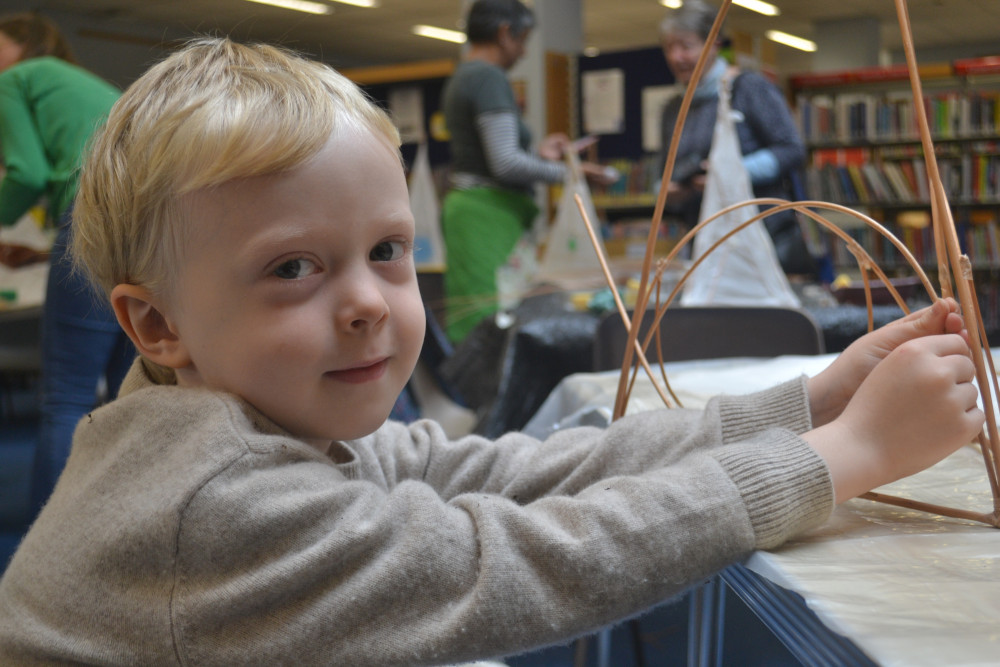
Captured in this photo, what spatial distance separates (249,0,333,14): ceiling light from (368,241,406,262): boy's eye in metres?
8.54

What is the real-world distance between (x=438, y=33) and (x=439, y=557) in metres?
10.5

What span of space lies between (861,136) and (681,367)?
558cm

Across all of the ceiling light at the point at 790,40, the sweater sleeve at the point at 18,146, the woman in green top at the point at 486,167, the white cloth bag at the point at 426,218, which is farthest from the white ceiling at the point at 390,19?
the sweater sleeve at the point at 18,146

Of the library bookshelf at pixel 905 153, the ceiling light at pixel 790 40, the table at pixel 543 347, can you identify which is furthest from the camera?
the ceiling light at pixel 790 40

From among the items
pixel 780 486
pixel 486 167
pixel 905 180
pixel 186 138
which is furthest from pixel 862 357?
pixel 905 180

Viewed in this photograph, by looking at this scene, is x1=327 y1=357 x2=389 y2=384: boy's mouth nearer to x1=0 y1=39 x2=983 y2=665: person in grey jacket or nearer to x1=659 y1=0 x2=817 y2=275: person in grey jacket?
x1=0 y1=39 x2=983 y2=665: person in grey jacket

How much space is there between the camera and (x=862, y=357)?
24.9 inches

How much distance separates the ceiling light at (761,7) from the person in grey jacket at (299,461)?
8704mm

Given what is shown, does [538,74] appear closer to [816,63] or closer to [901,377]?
[901,377]

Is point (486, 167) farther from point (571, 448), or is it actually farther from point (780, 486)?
point (780, 486)

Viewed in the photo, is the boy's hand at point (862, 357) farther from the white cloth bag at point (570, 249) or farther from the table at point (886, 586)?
the white cloth bag at point (570, 249)

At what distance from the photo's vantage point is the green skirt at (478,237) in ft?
8.20

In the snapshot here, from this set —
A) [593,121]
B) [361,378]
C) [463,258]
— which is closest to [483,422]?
[463,258]

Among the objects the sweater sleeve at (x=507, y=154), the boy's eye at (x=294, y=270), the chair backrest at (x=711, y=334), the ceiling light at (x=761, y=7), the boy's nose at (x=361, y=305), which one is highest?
the ceiling light at (x=761, y=7)
